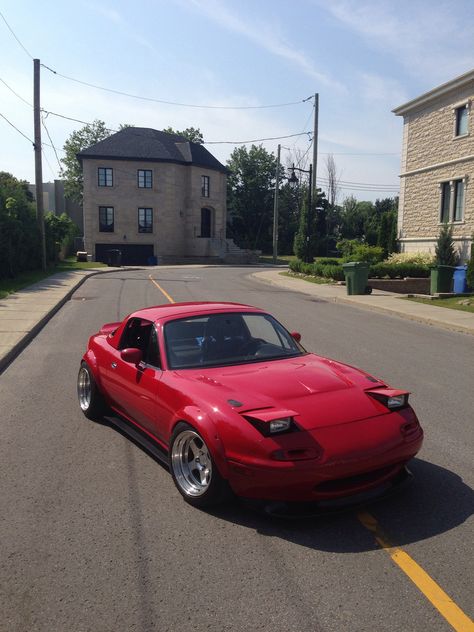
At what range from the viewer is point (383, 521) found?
3.70 meters

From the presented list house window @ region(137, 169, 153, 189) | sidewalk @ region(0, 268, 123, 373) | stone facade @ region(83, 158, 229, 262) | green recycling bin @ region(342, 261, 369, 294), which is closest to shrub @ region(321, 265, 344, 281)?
green recycling bin @ region(342, 261, 369, 294)

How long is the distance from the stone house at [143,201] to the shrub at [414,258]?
2710 centimetres

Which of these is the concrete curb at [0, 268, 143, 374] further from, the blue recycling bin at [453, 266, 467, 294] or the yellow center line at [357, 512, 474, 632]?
the blue recycling bin at [453, 266, 467, 294]

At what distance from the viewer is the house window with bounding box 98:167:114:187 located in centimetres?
5178

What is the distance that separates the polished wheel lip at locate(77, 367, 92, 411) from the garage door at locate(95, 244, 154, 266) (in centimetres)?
4695

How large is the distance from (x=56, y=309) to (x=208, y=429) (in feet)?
43.9

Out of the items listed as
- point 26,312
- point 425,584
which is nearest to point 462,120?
point 26,312

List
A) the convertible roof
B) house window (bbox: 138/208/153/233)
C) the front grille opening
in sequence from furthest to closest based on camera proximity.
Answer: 1. house window (bbox: 138/208/153/233)
2. the convertible roof
3. the front grille opening

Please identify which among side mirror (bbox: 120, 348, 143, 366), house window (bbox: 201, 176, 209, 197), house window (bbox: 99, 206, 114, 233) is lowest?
side mirror (bbox: 120, 348, 143, 366)

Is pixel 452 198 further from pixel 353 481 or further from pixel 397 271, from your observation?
pixel 353 481

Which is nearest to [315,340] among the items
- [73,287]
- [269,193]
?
[73,287]

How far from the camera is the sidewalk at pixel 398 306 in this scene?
14305 mm

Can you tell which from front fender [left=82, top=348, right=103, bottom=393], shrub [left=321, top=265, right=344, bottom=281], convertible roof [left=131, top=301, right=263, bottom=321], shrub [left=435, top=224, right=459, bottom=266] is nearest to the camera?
convertible roof [left=131, top=301, right=263, bottom=321]

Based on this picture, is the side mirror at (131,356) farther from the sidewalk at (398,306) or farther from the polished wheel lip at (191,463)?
Result: the sidewalk at (398,306)
